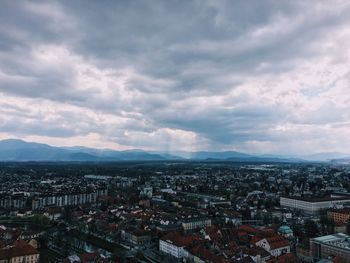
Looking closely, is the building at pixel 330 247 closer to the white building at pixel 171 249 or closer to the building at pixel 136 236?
the white building at pixel 171 249

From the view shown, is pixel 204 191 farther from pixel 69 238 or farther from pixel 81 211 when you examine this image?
pixel 69 238

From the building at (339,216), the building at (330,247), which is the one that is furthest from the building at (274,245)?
the building at (339,216)

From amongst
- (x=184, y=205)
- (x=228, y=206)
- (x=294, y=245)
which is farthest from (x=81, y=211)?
(x=294, y=245)

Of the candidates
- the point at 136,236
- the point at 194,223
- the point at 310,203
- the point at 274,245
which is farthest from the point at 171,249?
the point at 310,203

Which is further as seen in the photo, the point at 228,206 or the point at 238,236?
the point at 228,206

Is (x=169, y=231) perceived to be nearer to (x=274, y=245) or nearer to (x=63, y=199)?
(x=274, y=245)

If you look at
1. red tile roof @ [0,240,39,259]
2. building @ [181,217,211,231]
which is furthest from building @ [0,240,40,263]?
building @ [181,217,211,231]
